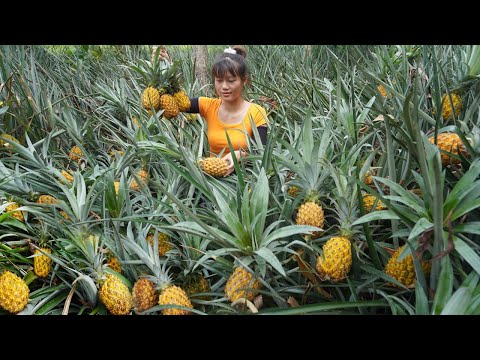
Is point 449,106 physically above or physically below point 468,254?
above

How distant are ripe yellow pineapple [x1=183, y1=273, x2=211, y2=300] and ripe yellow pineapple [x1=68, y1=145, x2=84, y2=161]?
0.54m

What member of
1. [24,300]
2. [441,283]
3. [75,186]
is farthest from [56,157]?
[441,283]

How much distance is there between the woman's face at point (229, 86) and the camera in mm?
1080

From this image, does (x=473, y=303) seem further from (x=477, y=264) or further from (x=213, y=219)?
(x=213, y=219)

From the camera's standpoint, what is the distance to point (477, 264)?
415mm

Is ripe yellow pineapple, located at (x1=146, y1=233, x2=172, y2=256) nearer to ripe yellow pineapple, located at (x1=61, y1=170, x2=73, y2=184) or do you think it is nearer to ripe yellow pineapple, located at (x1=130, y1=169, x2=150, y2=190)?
ripe yellow pineapple, located at (x1=130, y1=169, x2=150, y2=190)

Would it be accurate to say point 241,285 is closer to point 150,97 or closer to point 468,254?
point 468,254

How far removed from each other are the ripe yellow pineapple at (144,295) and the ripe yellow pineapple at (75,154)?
513 millimetres

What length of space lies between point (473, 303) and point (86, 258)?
23.3 inches

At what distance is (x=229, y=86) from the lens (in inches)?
42.6

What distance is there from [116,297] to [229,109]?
2.32 ft

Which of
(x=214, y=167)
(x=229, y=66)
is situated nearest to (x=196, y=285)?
(x=214, y=167)

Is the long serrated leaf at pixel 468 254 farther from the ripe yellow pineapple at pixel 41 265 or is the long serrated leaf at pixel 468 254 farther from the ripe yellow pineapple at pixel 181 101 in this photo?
the ripe yellow pineapple at pixel 181 101

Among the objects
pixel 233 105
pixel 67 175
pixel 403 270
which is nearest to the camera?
pixel 403 270
